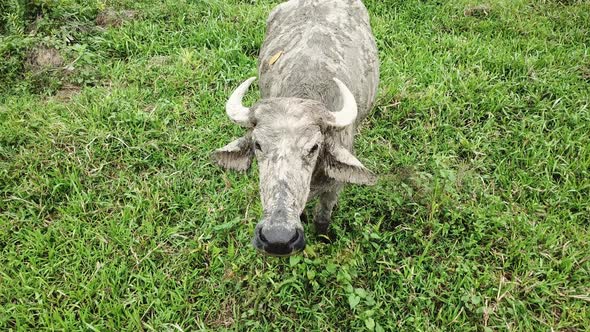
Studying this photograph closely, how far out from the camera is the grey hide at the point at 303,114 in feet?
7.44

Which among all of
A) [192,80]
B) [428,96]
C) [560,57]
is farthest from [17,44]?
[560,57]

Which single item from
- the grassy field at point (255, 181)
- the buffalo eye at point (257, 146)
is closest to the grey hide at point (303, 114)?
the buffalo eye at point (257, 146)

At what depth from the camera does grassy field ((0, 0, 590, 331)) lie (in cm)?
308

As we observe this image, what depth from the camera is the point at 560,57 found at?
4.78m

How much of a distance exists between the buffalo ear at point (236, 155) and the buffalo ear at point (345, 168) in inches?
19.3

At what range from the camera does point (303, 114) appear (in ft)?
8.09

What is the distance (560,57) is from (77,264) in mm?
4983

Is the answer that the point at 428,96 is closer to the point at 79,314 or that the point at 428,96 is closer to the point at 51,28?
the point at 79,314

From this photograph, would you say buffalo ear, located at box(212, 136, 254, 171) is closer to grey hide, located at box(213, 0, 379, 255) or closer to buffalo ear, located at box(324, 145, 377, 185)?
grey hide, located at box(213, 0, 379, 255)

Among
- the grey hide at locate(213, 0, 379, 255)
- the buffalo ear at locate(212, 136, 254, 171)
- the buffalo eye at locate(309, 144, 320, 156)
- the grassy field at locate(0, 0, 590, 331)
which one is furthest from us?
the grassy field at locate(0, 0, 590, 331)

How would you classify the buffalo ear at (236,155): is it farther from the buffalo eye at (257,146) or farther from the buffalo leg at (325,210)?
the buffalo leg at (325,210)

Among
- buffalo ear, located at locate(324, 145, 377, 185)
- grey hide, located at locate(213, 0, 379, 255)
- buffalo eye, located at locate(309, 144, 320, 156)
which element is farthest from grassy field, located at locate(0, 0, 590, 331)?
buffalo eye, located at locate(309, 144, 320, 156)

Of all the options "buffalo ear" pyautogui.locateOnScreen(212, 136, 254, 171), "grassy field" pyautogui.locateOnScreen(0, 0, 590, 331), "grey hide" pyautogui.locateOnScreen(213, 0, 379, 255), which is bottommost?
"grassy field" pyautogui.locateOnScreen(0, 0, 590, 331)

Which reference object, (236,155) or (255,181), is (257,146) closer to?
(236,155)
